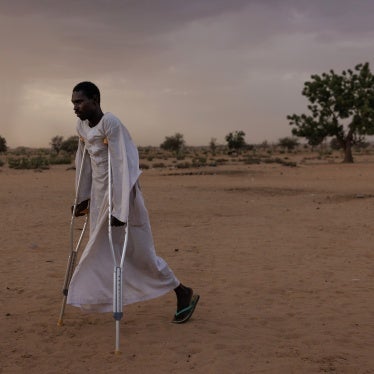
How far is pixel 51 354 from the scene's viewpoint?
438 centimetres

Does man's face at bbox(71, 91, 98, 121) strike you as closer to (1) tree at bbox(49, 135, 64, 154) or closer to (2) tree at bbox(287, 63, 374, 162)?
(2) tree at bbox(287, 63, 374, 162)

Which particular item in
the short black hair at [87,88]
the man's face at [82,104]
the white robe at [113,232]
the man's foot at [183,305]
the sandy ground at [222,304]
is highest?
the short black hair at [87,88]

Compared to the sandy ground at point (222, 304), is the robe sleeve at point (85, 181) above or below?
above

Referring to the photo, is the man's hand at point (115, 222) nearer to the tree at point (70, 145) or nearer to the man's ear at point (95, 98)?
the man's ear at point (95, 98)

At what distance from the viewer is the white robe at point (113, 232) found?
4453mm

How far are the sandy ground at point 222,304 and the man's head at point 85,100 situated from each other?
1917 millimetres

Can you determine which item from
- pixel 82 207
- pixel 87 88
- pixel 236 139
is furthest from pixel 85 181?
pixel 236 139

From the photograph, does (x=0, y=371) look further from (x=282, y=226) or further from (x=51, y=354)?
(x=282, y=226)

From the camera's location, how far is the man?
4457 mm

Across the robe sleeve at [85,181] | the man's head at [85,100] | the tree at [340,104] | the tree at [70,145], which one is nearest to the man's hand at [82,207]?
the robe sleeve at [85,181]

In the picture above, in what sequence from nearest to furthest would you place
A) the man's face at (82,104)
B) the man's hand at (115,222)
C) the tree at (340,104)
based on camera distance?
the man's hand at (115,222), the man's face at (82,104), the tree at (340,104)

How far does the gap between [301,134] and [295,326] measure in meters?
37.4

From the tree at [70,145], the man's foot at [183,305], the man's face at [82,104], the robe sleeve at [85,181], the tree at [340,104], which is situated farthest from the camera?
the tree at [70,145]

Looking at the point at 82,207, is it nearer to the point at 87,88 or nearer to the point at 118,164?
the point at 118,164
